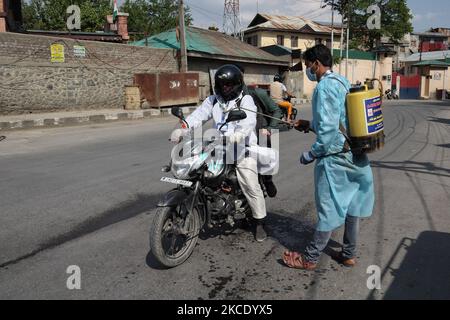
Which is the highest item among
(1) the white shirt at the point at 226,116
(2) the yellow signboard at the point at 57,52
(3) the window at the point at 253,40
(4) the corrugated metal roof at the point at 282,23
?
(4) the corrugated metal roof at the point at 282,23

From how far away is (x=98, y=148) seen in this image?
9797 mm

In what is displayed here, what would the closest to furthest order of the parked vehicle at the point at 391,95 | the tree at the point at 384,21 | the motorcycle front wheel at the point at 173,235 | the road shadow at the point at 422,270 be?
1. the road shadow at the point at 422,270
2. the motorcycle front wheel at the point at 173,235
3. the parked vehicle at the point at 391,95
4. the tree at the point at 384,21

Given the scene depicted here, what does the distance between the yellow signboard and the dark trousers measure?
50.6ft

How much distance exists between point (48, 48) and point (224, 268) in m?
15.1

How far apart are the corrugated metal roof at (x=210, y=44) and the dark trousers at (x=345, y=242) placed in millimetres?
21313

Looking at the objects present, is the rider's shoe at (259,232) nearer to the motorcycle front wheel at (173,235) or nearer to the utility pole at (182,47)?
the motorcycle front wheel at (173,235)

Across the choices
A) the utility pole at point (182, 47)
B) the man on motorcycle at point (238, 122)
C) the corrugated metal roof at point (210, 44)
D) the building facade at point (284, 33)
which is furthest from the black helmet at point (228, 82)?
the building facade at point (284, 33)

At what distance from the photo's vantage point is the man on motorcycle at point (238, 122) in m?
3.88

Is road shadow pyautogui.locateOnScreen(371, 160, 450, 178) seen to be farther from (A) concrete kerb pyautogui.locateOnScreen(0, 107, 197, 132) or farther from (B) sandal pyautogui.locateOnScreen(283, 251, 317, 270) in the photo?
(A) concrete kerb pyautogui.locateOnScreen(0, 107, 197, 132)

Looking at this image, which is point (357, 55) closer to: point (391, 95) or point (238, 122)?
point (391, 95)

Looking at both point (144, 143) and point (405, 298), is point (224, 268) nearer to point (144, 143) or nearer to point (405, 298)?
point (405, 298)

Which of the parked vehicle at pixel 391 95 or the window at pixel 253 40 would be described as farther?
the window at pixel 253 40

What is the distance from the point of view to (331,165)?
3422mm

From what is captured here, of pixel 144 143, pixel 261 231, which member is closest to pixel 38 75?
pixel 144 143
